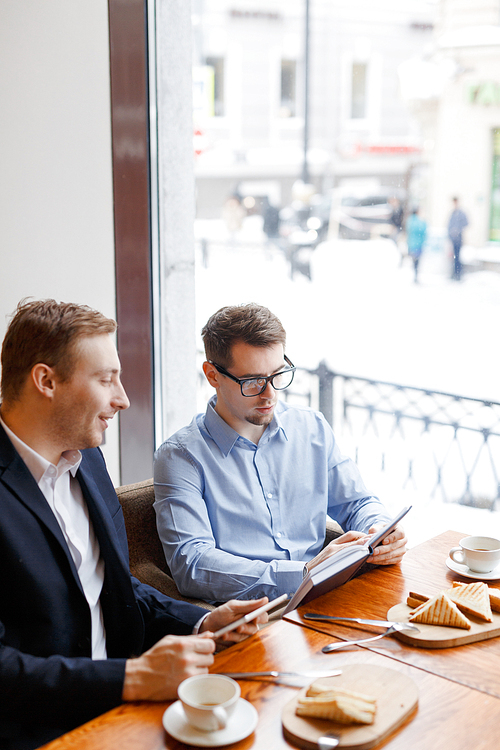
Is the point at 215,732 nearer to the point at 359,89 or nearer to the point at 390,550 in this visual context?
the point at 390,550

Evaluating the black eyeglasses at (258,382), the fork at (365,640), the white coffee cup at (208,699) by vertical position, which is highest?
the black eyeglasses at (258,382)

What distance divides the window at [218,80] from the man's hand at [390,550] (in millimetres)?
2249

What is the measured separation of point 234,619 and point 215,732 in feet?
1.40

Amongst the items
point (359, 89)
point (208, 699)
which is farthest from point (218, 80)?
point (208, 699)

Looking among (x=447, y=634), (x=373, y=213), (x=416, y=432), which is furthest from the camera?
(x=416, y=432)

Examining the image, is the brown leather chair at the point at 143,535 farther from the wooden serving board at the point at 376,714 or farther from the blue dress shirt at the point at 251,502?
the wooden serving board at the point at 376,714

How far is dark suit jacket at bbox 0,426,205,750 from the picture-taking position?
1173mm

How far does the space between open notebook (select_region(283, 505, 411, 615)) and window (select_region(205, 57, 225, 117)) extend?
229cm

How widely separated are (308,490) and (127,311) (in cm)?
140

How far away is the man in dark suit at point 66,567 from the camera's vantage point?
1.17m

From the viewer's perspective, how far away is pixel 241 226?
3.23m

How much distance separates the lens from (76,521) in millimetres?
1511

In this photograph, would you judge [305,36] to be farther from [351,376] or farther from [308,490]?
[308,490]

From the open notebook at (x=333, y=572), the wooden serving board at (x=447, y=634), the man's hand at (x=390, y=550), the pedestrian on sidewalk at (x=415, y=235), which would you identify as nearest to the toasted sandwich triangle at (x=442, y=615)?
the wooden serving board at (x=447, y=634)
